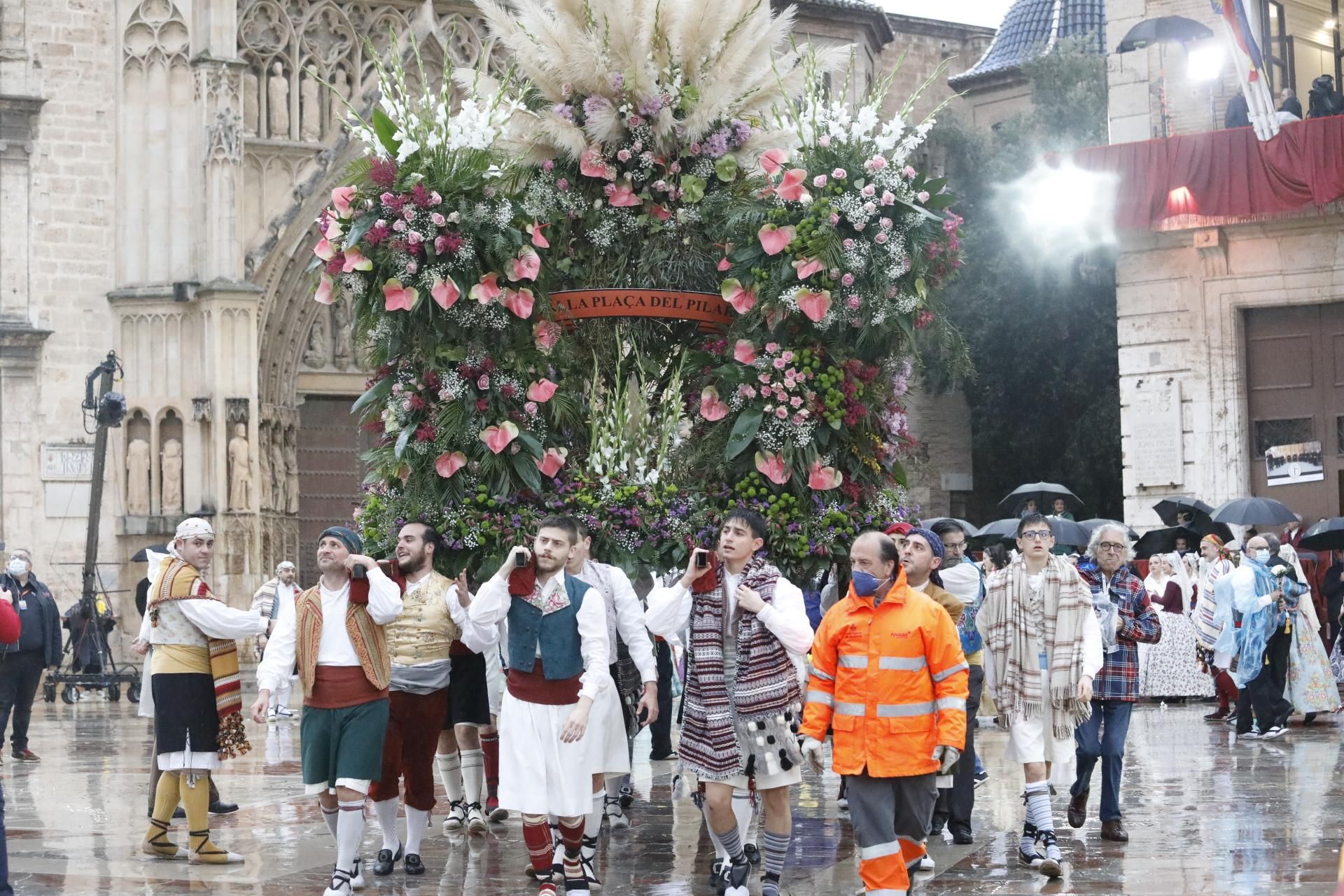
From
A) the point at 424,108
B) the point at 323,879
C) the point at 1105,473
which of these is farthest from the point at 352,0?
the point at 323,879

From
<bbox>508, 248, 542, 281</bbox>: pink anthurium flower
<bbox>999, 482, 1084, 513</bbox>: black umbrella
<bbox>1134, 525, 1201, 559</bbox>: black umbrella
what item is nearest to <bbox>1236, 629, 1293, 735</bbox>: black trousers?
<bbox>999, 482, 1084, 513</bbox>: black umbrella

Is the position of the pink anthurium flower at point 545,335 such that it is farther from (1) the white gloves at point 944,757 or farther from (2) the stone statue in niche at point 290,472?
(2) the stone statue in niche at point 290,472

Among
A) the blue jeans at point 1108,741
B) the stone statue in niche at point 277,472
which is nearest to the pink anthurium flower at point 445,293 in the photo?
the blue jeans at point 1108,741

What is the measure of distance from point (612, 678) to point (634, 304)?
2374mm

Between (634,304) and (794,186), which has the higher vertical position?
(794,186)

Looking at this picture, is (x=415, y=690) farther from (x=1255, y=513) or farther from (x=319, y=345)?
(x=319, y=345)

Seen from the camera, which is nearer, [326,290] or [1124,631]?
[1124,631]

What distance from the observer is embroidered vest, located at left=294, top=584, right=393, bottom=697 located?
30.7 feet

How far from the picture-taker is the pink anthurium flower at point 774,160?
35.9ft

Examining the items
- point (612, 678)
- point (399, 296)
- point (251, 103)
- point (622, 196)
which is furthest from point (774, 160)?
point (251, 103)

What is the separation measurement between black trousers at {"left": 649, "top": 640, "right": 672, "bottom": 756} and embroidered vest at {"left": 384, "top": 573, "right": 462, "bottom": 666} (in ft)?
12.4

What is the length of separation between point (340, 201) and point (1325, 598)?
1337cm

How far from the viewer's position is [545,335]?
433 inches

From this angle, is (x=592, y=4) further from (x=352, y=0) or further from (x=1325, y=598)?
(x=352, y=0)
